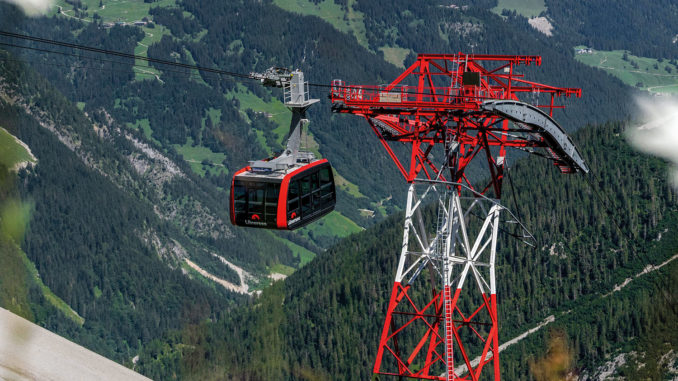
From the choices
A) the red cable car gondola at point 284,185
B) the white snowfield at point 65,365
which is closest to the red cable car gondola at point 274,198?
the red cable car gondola at point 284,185

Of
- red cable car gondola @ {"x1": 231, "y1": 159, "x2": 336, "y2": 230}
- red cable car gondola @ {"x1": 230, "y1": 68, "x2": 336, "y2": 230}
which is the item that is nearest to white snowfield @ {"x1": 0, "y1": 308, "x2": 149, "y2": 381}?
red cable car gondola @ {"x1": 231, "y1": 159, "x2": 336, "y2": 230}

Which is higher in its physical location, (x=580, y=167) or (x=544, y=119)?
(x=544, y=119)

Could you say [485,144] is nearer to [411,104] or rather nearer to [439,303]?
[411,104]

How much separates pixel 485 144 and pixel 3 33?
47.2 metres

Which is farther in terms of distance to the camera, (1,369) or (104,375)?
(104,375)

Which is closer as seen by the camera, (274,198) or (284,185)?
(284,185)

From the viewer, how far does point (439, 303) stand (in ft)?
241

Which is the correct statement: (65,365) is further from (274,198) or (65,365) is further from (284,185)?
(284,185)

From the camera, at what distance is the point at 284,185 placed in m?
65.9

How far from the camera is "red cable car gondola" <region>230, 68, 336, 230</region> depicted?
215ft

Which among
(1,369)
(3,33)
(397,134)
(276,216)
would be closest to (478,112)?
(397,134)

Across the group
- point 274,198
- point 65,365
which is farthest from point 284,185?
point 65,365

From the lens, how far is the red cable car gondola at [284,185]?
2576 inches

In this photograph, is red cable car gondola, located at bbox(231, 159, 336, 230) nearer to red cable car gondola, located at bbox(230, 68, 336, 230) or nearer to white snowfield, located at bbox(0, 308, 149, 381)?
red cable car gondola, located at bbox(230, 68, 336, 230)
